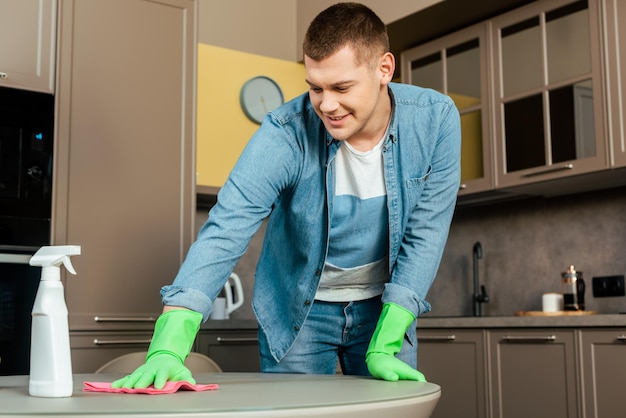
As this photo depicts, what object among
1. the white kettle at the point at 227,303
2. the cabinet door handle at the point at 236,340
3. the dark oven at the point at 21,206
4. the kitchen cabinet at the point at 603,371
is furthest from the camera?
the white kettle at the point at 227,303

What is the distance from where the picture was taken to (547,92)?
3.46m

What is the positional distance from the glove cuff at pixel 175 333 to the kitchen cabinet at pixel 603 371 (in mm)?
1944

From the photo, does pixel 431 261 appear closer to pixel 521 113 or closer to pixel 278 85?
pixel 521 113

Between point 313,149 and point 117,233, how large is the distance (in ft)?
5.49

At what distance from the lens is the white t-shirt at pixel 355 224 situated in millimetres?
1804

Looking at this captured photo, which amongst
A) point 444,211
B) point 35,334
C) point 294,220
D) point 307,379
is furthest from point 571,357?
point 35,334

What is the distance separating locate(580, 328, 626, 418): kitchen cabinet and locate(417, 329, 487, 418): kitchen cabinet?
1.57 feet

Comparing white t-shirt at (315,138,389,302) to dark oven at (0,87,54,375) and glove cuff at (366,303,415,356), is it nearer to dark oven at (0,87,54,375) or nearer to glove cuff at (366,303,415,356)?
glove cuff at (366,303,415,356)

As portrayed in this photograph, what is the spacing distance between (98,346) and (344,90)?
190cm

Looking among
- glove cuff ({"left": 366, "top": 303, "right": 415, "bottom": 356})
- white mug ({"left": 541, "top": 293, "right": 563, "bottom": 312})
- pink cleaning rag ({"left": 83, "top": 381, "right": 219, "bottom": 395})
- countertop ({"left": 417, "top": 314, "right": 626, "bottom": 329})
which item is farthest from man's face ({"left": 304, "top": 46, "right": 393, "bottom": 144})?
white mug ({"left": 541, "top": 293, "right": 563, "bottom": 312})

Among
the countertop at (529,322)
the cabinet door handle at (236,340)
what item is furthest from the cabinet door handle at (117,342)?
the countertop at (529,322)

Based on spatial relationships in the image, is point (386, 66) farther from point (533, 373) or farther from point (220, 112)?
point (220, 112)

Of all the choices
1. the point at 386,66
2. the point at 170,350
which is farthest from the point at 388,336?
the point at 386,66

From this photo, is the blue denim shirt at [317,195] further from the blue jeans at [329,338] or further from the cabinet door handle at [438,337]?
the cabinet door handle at [438,337]
